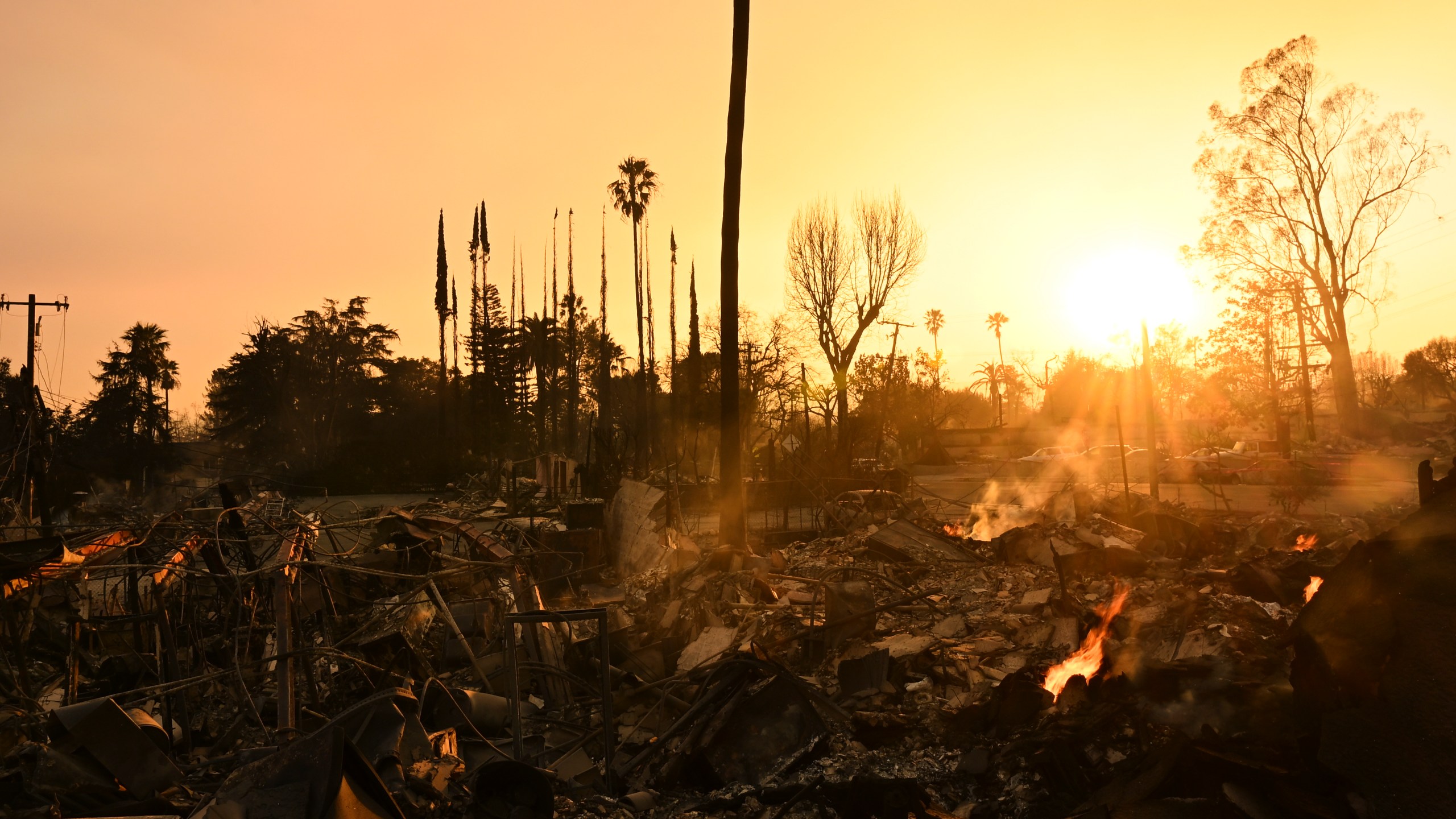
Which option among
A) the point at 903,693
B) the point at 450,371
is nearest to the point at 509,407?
the point at 450,371

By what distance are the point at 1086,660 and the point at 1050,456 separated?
31448mm

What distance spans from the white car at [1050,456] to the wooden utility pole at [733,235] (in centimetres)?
2289

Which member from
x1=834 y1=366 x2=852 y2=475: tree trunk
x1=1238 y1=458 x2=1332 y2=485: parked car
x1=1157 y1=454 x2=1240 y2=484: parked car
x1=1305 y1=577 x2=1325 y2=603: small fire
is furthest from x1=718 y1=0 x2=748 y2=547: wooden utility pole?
x1=1157 y1=454 x2=1240 y2=484: parked car

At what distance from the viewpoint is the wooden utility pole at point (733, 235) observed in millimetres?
13602

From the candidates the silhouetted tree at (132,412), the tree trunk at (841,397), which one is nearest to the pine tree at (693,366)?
the tree trunk at (841,397)

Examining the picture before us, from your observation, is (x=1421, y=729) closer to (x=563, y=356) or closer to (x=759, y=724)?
(x=759, y=724)

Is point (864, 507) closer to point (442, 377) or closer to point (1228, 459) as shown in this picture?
point (1228, 459)

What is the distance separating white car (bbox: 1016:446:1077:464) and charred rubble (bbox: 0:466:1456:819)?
22.3m

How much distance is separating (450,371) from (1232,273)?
43.8m

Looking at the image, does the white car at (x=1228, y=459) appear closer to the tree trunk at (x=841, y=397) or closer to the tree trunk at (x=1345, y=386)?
the tree trunk at (x=1345, y=386)

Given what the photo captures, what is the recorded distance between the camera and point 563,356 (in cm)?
5528

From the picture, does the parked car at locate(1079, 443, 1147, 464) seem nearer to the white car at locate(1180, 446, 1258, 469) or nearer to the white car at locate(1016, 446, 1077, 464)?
the white car at locate(1016, 446, 1077, 464)

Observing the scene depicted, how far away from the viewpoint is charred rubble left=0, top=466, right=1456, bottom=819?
441 cm

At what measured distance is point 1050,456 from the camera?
35812 mm
